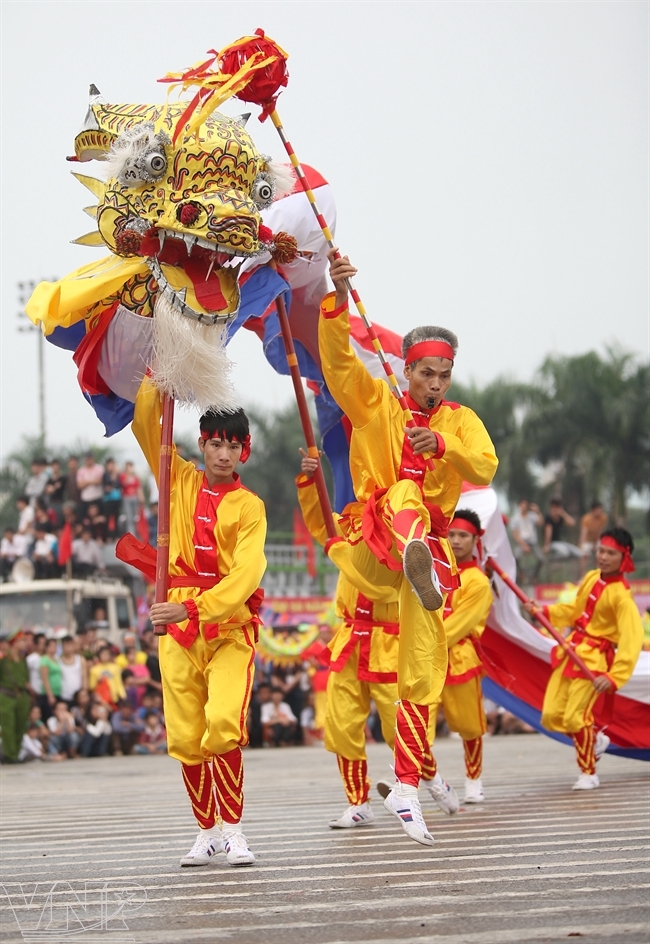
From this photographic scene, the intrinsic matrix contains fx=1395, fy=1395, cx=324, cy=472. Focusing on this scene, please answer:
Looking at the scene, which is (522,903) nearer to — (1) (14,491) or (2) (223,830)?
(2) (223,830)

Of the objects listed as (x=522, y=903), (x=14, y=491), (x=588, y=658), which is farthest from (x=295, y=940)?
(x=14, y=491)

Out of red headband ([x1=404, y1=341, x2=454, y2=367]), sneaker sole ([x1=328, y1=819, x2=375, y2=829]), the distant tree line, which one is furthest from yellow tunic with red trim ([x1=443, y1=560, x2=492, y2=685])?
the distant tree line

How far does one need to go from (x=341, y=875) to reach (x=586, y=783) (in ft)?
15.2

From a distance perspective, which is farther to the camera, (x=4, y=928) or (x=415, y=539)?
(x=415, y=539)

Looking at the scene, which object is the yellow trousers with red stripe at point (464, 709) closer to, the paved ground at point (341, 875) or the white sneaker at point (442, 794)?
the paved ground at point (341, 875)

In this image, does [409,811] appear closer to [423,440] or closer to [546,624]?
[423,440]

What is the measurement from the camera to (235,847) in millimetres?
5426

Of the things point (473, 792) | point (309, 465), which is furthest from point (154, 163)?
point (473, 792)

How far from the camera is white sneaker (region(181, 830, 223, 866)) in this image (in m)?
5.46

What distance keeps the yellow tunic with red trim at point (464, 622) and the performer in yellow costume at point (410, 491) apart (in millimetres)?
2060

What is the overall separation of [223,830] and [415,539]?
1404mm

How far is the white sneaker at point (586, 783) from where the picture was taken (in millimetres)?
9047

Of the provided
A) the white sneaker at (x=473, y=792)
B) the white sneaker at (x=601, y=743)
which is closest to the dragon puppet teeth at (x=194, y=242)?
the white sneaker at (x=473, y=792)

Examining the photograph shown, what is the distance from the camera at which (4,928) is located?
3842mm
